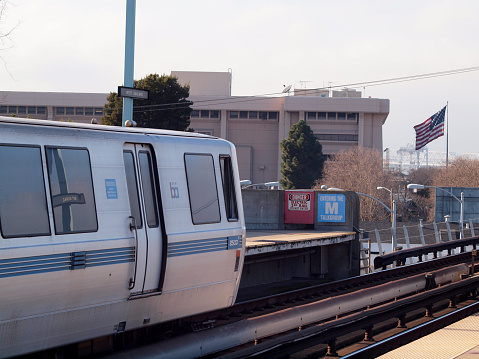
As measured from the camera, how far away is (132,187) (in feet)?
28.6

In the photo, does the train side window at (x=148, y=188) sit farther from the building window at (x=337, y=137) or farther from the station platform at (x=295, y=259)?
the building window at (x=337, y=137)

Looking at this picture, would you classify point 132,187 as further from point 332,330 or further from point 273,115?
point 273,115

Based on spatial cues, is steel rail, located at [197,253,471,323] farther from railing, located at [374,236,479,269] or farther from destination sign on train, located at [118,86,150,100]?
destination sign on train, located at [118,86,150,100]

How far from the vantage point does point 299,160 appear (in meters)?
84.8

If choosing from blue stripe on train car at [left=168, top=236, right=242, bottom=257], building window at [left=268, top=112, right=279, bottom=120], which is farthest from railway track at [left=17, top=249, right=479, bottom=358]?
building window at [left=268, top=112, right=279, bottom=120]

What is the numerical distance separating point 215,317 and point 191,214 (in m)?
3.37

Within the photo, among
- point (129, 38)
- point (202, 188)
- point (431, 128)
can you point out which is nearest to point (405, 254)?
point (129, 38)

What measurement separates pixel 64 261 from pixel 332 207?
16038mm

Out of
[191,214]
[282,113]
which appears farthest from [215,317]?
[282,113]

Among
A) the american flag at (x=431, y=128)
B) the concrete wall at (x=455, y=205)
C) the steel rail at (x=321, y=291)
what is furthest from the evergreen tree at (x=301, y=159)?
the steel rail at (x=321, y=291)

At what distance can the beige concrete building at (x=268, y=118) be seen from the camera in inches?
3804

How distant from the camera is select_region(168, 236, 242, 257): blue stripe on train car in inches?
356

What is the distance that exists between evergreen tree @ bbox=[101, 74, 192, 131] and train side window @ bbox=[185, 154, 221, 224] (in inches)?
1514

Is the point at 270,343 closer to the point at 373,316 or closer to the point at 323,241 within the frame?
the point at 373,316
